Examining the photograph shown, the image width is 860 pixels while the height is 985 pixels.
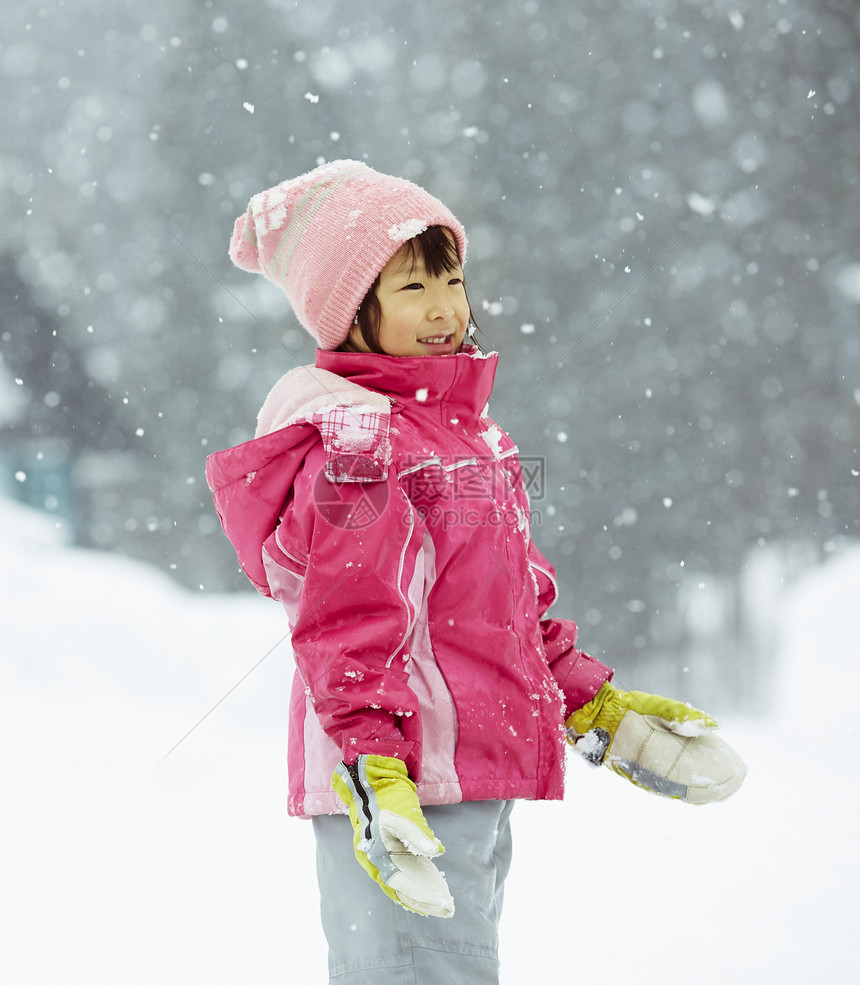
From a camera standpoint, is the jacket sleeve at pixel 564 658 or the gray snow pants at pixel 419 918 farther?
the jacket sleeve at pixel 564 658

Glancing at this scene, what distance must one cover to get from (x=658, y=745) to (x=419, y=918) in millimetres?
368

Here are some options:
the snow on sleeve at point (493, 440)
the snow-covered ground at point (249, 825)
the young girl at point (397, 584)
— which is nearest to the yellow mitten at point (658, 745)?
the young girl at point (397, 584)

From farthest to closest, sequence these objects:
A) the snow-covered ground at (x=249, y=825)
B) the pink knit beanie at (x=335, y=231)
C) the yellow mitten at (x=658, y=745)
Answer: the snow-covered ground at (x=249, y=825) → the yellow mitten at (x=658, y=745) → the pink knit beanie at (x=335, y=231)

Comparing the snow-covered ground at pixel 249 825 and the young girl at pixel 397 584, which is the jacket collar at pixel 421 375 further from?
the snow-covered ground at pixel 249 825

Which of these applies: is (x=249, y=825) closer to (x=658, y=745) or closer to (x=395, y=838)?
(x=658, y=745)

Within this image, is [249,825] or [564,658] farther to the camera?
[249,825]

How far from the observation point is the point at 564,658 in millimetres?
1091

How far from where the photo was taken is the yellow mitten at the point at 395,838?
2.37 feet

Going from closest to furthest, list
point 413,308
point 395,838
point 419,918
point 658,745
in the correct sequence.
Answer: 1. point 395,838
2. point 419,918
3. point 413,308
4. point 658,745

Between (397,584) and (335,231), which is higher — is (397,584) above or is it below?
below

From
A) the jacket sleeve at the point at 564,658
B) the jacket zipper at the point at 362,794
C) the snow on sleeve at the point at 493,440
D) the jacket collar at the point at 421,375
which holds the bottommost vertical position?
the jacket zipper at the point at 362,794

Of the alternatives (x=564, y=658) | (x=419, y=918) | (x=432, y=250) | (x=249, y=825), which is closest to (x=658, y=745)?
→ (x=564, y=658)

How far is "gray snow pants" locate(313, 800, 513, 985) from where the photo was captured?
0.83 metres

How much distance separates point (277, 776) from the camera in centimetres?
233
